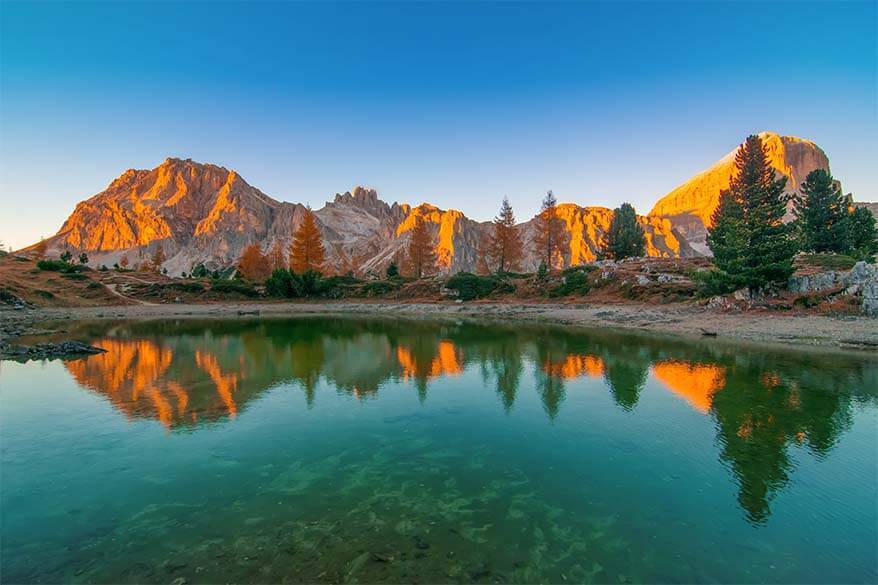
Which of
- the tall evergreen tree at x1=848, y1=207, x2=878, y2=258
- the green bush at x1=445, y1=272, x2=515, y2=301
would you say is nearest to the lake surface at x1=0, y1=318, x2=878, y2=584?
the green bush at x1=445, y1=272, x2=515, y2=301

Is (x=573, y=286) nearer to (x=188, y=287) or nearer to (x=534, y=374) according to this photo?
(x=534, y=374)

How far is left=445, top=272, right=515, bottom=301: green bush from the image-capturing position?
6688 cm

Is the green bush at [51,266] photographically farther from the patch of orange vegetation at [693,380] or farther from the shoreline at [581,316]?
the patch of orange vegetation at [693,380]

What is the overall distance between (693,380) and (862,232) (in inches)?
2314

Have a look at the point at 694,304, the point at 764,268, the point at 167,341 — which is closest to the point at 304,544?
the point at 167,341

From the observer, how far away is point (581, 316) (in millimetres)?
44156

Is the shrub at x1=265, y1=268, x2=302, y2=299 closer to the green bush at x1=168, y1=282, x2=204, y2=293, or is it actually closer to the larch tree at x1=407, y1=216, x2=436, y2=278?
the green bush at x1=168, y1=282, x2=204, y2=293

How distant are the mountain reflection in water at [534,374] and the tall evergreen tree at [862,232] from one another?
45.3 meters

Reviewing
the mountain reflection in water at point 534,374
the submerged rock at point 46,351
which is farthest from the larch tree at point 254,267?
the submerged rock at point 46,351

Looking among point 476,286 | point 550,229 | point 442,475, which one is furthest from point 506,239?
point 442,475

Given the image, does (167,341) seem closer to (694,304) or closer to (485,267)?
(694,304)

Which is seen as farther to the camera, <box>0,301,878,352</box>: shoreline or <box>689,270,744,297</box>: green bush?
<box>689,270,744,297</box>: green bush

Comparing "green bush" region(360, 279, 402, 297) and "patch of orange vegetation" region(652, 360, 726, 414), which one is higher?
"green bush" region(360, 279, 402, 297)

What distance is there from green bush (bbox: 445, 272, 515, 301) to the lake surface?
4586 centimetres
